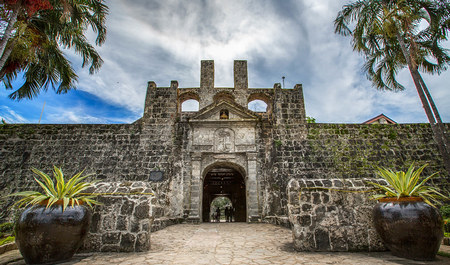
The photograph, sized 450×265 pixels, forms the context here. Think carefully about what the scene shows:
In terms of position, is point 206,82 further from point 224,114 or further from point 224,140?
point 224,140

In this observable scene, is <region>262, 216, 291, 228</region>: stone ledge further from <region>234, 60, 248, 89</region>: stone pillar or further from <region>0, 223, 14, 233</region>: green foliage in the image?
<region>0, 223, 14, 233</region>: green foliage

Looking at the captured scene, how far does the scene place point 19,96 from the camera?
9.67 metres

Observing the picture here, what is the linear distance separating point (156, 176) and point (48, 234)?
6.47 m

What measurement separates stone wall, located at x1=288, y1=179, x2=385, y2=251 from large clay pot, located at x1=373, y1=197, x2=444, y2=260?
530 mm

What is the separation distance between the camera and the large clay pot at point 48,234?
322cm

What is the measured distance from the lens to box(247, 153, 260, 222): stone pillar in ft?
30.4

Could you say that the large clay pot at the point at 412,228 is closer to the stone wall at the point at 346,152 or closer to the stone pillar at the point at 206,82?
the stone wall at the point at 346,152

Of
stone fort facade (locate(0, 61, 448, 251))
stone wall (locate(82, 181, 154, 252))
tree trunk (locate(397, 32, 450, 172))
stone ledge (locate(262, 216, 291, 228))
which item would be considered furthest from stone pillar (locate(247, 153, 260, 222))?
tree trunk (locate(397, 32, 450, 172))

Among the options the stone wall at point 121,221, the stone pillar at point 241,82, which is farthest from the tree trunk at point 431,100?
the stone wall at point 121,221

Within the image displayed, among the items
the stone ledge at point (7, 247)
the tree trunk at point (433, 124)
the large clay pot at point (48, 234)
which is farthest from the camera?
the tree trunk at point (433, 124)

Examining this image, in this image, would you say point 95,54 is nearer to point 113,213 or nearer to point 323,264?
point 113,213

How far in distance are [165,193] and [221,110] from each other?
14.6ft

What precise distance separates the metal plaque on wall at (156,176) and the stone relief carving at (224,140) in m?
2.62

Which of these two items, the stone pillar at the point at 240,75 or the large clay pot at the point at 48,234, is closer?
the large clay pot at the point at 48,234
